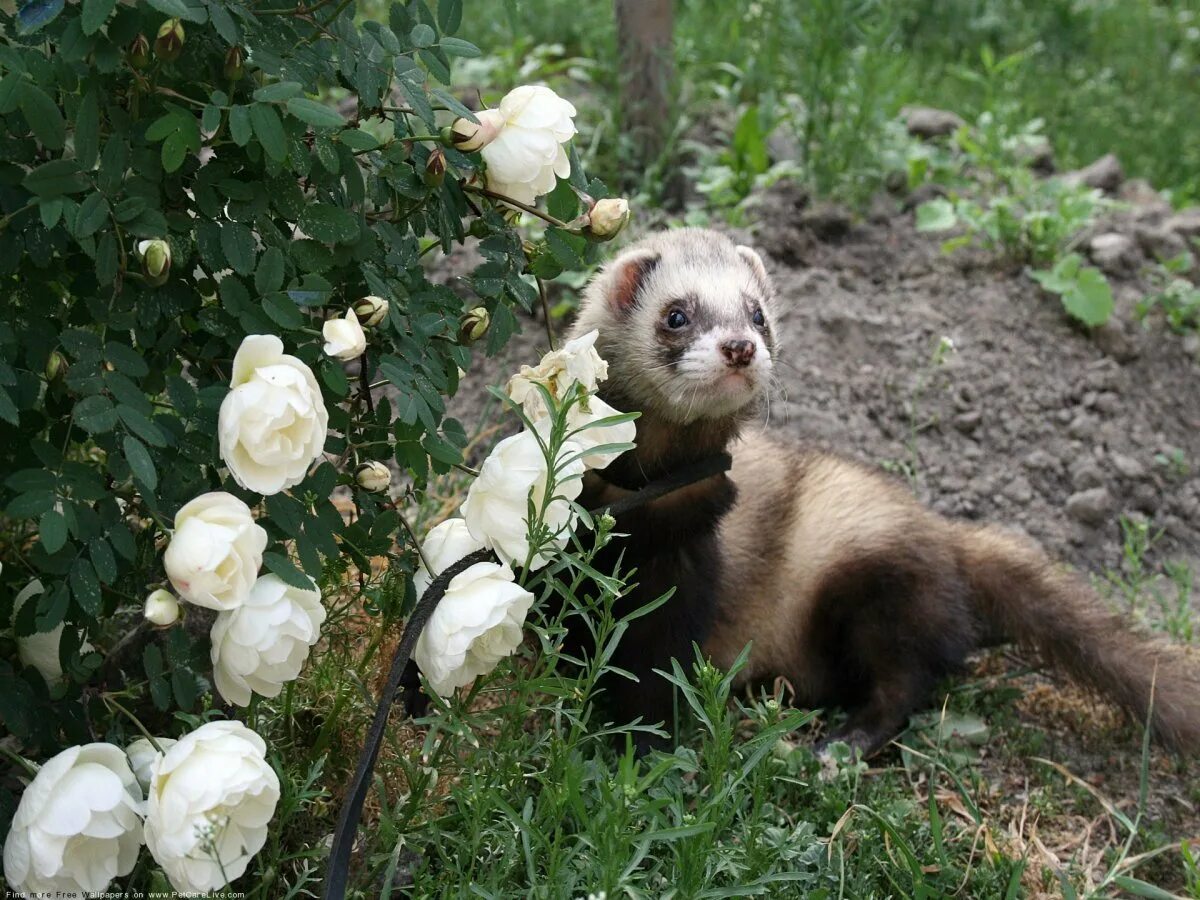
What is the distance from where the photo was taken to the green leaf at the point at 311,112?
1.97m

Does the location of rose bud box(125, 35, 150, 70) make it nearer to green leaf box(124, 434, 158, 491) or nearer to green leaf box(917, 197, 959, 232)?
green leaf box(124, 434, 158, 491)

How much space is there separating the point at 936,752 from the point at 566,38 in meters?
4.22

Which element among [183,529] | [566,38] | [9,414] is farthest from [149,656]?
[566,38]

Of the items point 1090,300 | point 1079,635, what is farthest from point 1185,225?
point 1079,635

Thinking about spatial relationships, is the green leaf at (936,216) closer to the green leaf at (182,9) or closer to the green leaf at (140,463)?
the green leaf at (182,9)

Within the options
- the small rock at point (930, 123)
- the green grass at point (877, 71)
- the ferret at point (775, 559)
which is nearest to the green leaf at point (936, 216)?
the green grass at point (877, 71)

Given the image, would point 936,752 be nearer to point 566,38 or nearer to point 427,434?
point 427,434

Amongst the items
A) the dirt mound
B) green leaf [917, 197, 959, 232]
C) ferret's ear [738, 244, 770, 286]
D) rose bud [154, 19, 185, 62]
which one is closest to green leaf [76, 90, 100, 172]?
rose bud [154, 19, 185, 62]

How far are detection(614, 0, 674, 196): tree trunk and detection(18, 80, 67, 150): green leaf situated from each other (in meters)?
3.53

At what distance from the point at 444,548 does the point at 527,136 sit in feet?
2.41

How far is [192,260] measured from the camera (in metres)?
2.20

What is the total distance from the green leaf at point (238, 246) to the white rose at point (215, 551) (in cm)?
36

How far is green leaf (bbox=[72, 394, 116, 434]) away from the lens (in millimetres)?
1922

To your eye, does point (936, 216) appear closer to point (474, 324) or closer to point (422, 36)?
point (474, 324)
